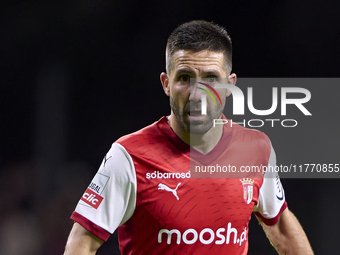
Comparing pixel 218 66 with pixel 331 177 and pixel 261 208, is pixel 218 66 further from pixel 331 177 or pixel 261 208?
pixel 331 177

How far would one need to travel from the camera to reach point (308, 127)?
393cm

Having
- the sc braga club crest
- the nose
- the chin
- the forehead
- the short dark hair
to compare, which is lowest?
the sc braga club crest

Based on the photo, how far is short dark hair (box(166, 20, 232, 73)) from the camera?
1.89 m

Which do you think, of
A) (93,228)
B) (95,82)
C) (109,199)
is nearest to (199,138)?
(109,199)

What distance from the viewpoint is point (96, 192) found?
184 cm

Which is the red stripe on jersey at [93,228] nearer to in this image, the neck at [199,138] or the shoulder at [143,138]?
the shoulder at [143,138]

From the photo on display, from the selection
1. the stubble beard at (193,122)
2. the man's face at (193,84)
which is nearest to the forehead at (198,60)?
the man's face at (193,84)

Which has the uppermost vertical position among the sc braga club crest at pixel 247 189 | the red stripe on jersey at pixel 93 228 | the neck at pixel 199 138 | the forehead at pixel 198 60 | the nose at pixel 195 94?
the forehead at pixel 198 60

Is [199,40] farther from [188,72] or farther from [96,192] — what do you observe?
[96,192]

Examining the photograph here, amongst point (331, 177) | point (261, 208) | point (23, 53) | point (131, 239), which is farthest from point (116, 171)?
point (331, 177)

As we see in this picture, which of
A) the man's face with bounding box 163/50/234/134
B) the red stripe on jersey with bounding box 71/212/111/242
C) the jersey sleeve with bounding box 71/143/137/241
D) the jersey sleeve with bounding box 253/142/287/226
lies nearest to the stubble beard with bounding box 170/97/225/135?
the man's face with bounding box 163/50/234/134

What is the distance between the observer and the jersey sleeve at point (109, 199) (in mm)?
1790

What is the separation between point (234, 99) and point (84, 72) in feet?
6.28

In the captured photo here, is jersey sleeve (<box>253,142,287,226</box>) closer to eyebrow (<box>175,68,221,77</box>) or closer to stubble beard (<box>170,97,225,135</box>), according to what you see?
stubble beard (<box>170,97,225,135</box>)
